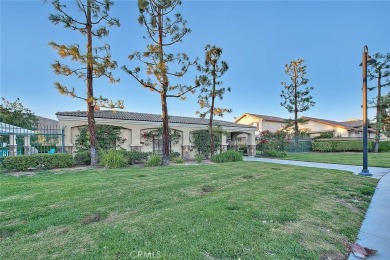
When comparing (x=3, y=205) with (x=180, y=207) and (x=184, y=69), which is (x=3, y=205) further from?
(x=184, y=69)

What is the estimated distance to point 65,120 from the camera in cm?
1317

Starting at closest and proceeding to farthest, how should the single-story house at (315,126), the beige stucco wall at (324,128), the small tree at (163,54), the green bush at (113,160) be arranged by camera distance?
the green bush at (113,160)
the small tree at (163,54)
the beige stucco wall at (324,128)
the single-story house at (315,126)

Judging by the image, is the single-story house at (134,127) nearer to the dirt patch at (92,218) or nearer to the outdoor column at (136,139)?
the outdoor column at (136,139)

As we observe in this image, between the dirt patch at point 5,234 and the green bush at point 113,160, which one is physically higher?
the green bush at point 113,160

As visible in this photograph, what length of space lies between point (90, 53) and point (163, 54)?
12.0 ft

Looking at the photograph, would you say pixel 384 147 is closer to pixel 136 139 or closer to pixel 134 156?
pixel 136 139

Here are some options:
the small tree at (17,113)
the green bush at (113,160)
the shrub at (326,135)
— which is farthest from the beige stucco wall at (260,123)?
the small tree at (17,113)

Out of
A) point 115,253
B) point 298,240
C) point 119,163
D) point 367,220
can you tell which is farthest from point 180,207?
point 119,163

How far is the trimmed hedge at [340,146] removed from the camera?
23.5 meters

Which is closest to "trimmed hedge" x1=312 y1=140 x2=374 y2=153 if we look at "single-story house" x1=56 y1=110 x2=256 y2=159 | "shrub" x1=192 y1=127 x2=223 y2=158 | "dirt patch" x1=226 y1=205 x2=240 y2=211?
"single-story house" x1=56 y1=110 x2=256 y2=159

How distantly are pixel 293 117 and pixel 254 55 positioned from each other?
1210 cm

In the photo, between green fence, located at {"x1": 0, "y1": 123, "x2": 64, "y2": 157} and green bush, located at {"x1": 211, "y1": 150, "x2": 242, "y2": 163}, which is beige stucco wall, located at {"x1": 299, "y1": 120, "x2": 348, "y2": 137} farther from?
green fence, located at {"x1": 0, "y1": 123, "x2": 64, "y2": 157}

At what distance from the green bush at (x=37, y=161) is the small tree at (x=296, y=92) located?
22853 millimetres

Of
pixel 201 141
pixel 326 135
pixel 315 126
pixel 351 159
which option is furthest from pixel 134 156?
pixel 315 126
